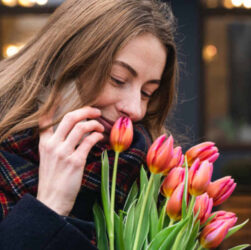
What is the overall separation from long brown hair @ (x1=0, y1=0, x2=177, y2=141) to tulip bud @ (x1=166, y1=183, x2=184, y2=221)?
0.38 meters

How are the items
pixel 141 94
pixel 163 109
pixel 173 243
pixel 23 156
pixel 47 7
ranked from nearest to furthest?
1. pixel 173 243
2. pixel 23 156
3. pixel 141 94
4. pixel 163 109
5. pixel 47 7

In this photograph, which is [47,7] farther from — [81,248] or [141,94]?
[81,248]

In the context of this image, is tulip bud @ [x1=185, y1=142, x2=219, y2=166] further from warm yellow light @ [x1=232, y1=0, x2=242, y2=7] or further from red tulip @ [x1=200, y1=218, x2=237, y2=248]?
warm yellow light @ [x1=232, y1=0, x2=242, y2=7]

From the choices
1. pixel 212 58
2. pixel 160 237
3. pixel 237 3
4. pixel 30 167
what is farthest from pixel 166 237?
pixel 237 3

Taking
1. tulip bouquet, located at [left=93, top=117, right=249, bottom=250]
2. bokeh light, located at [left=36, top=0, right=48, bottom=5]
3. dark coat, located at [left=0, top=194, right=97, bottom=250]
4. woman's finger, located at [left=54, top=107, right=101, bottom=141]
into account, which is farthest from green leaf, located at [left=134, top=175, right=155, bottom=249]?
bokeh light, located at [left=36, top=0, right=48, bottom=5]

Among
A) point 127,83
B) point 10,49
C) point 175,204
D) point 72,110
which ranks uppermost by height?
point 10,49

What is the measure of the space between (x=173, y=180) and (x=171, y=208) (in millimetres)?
62

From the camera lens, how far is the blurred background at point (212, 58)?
5.82 m

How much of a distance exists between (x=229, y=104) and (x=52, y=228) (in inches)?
201

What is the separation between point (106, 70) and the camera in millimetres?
1282

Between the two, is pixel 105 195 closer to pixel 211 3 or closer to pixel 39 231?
pixel 39 231

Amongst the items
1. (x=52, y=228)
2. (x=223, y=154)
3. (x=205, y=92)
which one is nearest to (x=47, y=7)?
(x=205, y=92)

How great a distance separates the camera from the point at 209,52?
5.96 meters

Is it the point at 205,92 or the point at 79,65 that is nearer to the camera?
the point at 79,65
